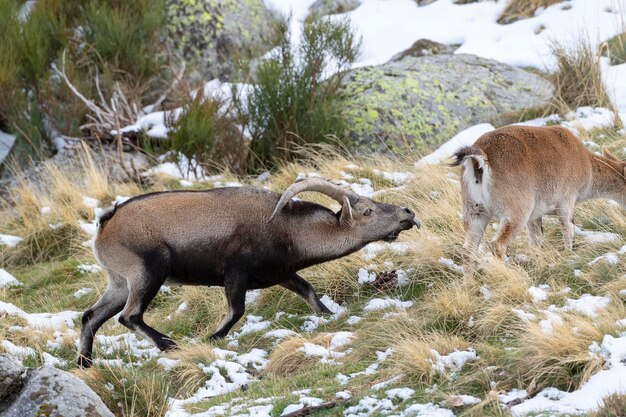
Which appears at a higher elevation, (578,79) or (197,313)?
(578,79)

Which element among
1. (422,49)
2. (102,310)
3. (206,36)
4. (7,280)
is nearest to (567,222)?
(102,310)

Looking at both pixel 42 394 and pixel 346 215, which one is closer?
pixel 42 394

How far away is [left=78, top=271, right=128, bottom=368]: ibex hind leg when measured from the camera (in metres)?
8.37

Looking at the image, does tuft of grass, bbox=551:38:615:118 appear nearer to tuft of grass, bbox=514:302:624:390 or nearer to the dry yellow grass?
the dry yellow grass

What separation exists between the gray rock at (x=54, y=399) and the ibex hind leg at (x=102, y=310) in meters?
2.33

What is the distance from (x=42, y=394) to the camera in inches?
225

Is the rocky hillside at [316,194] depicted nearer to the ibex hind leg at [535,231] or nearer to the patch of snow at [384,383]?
the patch of snow at [384,383]

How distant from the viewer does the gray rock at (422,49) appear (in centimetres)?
1719

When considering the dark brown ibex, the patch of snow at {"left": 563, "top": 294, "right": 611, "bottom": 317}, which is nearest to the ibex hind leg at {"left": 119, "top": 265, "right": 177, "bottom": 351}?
the dark brown ibex

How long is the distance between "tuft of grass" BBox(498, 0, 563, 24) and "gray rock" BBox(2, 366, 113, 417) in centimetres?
1402

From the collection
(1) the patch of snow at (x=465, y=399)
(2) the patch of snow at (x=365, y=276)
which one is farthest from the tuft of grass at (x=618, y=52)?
(1) the patch of snow at (x=465, y=399)

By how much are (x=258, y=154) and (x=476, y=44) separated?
17.4 feet

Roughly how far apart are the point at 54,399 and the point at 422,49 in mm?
12696

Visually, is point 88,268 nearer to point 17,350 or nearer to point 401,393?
point 17,350
